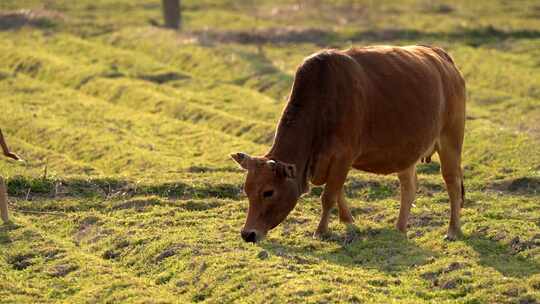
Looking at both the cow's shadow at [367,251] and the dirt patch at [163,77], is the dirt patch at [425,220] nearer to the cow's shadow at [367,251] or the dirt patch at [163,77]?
the cow's shadow at [367,251]

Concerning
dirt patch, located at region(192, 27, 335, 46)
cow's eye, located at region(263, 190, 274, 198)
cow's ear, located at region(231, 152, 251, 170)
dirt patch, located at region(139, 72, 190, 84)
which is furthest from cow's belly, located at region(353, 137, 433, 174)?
dirt patch, located at region(192, 27, 335, 46)

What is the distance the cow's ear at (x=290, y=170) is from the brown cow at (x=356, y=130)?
0.04 ft

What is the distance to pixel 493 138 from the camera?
20844 millimetres

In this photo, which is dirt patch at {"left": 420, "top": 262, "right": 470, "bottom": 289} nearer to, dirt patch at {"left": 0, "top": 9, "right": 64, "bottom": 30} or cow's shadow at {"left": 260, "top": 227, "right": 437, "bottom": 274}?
cow's shadow at {"left": 260, "top": 227, "right": 437, "bottom": 274}

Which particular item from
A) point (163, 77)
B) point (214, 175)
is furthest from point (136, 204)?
point (163, 77)

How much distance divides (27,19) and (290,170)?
27.0 meters

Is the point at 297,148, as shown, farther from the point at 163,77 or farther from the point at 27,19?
the point at 27,19

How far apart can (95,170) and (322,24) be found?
20.4m

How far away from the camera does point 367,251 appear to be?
13.4 metres

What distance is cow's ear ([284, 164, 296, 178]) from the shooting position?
12.5 meters

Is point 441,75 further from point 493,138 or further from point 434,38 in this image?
point 434,38

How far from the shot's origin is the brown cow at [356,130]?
12.6 meters

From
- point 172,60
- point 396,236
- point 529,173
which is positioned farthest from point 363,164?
point 172,60

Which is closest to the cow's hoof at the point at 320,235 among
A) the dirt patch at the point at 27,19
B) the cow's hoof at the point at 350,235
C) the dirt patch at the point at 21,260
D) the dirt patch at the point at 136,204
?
the cow's hoof at the point at 350,235
